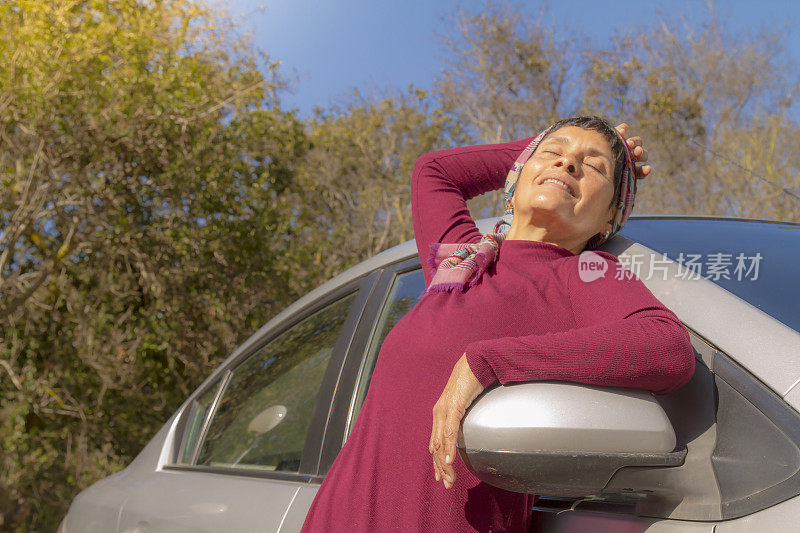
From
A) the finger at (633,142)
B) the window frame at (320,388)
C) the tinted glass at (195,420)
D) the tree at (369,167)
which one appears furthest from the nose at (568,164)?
the tree at (369,167)

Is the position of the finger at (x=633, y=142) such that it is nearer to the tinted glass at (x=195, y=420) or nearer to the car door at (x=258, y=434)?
the car door at (x=258, y=434)

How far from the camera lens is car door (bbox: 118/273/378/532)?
205 centimetres

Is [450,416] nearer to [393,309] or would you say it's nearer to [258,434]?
[393,309]

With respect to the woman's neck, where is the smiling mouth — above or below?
above

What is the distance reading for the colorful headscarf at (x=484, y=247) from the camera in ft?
5.18

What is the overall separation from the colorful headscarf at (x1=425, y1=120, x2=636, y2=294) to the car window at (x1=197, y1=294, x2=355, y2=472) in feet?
→ 2.08

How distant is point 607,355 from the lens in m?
1.17

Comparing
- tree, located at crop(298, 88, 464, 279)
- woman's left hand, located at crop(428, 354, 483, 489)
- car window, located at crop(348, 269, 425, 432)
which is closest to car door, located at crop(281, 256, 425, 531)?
car window, located at crop(348, 269, 425, 432)

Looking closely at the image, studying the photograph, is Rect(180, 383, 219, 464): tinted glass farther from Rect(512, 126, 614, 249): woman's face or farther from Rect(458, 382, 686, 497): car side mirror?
Rect(458, 382, 686, 497): car side mirror

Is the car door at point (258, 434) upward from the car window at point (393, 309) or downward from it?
downward

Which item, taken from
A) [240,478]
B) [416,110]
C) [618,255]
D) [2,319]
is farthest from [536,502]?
[416,110]

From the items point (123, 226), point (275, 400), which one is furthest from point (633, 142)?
point (123, 226)

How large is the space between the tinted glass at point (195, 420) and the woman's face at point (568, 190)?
149cm

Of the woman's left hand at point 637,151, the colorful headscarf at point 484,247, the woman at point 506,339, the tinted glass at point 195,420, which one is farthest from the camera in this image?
the tinted glass at point 195,420
